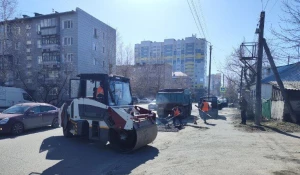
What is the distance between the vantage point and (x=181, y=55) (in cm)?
10206

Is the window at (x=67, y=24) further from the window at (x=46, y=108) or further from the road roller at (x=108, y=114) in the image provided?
the road roller at (x=108, y=114)

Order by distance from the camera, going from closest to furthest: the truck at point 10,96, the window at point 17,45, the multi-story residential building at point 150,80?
the truck at point 10,96 < the window at point 17,45 < the multi-story residential building at point 150,80

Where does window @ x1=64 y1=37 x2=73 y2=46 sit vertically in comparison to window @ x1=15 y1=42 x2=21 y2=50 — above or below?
above

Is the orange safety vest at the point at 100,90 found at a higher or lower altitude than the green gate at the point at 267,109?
higher

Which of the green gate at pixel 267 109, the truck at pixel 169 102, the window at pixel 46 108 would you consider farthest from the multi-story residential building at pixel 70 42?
the green gate at pixel 267 109

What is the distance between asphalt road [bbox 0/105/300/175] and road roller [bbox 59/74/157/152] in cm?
52

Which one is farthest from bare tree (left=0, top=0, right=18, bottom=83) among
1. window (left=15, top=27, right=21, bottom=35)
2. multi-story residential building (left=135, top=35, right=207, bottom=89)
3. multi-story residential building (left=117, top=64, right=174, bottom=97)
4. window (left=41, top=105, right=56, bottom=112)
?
multi-story residential building (left=135, top=35, right=207, bottom=89)

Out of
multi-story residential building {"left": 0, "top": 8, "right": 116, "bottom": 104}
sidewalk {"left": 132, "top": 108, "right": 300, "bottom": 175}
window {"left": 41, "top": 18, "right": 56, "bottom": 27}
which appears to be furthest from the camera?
window {"left": 41, "top": 18, "right": 56, "bottom": 27}

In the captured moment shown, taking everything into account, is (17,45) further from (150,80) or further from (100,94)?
(150,80)

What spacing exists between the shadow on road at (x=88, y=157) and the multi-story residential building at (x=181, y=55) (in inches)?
3403

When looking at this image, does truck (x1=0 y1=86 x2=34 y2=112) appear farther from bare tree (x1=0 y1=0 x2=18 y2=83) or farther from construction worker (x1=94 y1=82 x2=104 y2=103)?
construction worker (x1=94 y1=82 x2=104 y2=103)

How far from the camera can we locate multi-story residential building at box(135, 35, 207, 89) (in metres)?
97.4

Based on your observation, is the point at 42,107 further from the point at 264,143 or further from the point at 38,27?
→ the point at 38,27

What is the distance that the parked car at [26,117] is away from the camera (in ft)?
34.9
